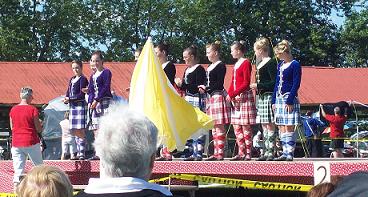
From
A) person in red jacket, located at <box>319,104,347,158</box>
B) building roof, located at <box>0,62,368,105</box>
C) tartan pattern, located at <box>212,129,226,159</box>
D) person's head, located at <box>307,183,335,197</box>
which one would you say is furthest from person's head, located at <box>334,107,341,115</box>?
person's head, located at <box>307,183,335,197</box>

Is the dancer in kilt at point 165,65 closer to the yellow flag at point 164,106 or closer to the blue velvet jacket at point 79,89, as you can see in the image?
the yellow flag at point 164,106

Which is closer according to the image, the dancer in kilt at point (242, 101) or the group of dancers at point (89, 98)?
the dancer in kilt at point (242, 101)

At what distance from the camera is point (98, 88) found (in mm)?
11062

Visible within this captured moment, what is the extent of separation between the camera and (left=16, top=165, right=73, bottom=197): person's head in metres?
3.90

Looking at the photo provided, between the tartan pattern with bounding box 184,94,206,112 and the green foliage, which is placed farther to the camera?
the green foliage

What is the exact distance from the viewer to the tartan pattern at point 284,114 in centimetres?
934

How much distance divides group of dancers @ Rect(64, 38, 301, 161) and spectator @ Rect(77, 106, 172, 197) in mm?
5753

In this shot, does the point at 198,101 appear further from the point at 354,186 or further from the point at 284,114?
the point at 354,186

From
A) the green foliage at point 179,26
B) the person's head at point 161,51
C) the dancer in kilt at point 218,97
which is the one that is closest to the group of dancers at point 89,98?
the person's head at point 161,51

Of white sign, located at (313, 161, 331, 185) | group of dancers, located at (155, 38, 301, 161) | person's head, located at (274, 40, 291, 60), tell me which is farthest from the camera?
group of dancers, located at (155, 38, 301, 161)

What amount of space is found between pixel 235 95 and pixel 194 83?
2.92 feet

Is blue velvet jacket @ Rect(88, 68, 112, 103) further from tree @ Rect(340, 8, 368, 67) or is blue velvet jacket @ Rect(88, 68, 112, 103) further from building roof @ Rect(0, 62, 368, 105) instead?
tree @ Rect(340, 8, 368, 67)

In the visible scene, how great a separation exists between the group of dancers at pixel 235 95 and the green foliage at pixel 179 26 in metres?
33.5

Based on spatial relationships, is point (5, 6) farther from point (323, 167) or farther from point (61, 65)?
point (323, 167)
